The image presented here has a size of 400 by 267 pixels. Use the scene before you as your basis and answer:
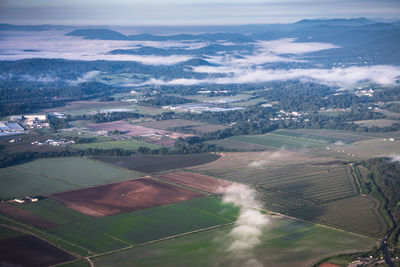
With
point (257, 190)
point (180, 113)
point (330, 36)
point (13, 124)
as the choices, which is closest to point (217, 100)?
point (180, 113)

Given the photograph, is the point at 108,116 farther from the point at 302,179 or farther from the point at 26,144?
the point at 302,179

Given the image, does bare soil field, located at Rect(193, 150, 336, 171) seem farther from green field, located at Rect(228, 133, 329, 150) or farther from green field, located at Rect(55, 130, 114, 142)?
green field, located at Rect(55, 130, 114, 142)

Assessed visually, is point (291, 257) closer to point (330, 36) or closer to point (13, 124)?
point (13, 124)

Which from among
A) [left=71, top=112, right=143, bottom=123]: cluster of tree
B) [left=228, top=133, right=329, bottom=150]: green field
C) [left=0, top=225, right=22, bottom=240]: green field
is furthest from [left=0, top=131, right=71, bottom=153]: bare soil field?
[left=0, top=225, right=22, bottom=240]: green field

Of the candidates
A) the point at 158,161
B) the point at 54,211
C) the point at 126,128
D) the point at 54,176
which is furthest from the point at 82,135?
the point at 54,211

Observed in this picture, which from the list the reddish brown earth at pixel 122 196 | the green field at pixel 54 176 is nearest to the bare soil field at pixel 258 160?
the reddish brown earth at pixel 122 196

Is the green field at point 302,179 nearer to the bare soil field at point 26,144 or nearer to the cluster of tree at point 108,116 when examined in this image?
the bare soil field at point 26,144
